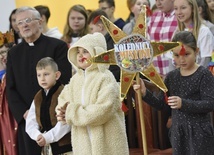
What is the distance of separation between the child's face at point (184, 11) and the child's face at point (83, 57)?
1.05m

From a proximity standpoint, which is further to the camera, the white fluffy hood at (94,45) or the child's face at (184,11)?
the child's face at (184,11)

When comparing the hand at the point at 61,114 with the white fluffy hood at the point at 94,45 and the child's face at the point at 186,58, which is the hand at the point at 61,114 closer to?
the white fluffy hood at the point at 94,45

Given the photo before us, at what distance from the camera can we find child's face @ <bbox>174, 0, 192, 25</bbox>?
4.69 meters

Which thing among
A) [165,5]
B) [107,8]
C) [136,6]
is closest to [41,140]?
[165,5]

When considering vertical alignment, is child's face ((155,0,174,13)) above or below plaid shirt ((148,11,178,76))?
above

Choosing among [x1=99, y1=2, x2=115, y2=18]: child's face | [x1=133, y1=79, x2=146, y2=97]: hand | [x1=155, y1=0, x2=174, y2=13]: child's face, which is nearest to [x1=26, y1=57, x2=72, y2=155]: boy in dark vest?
[x1=133, y1=79, x2=146, y2=97]: hand

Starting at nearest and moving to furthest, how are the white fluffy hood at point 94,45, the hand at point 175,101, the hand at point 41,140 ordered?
1. the hand at point 175,101
2. the white fluffy hood at point 94,45
3. the hand at point 41,140

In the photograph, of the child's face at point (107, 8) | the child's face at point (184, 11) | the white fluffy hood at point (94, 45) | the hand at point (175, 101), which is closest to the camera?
the hand at point (175, 101)

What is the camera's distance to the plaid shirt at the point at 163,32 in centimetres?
510

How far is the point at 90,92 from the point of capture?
3902 millimetres

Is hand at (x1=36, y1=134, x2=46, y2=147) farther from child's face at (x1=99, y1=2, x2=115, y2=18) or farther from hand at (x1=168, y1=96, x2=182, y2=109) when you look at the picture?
child's face at (x1=99, y1=2, x2=115, y2=18)

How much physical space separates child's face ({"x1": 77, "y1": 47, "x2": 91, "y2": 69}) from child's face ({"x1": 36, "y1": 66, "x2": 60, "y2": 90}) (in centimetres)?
34

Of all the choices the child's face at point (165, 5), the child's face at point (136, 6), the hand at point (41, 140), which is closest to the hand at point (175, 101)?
the hand at point (41, 140)

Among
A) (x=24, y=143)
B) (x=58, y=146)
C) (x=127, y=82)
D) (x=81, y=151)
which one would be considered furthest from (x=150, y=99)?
(x=24, y=143)
